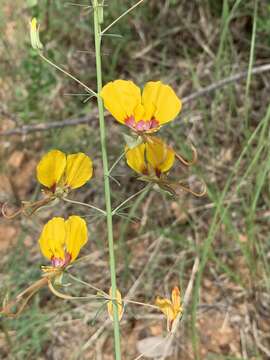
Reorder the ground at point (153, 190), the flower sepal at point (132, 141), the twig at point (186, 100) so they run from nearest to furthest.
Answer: the flower sepal at point (132, 141)
the ground at point (153, 190)
the twig at point (186, 100)

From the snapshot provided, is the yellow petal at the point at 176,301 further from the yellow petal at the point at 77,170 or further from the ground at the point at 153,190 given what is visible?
the ground at the point at 153,190

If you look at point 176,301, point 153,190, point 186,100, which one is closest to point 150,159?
point 176,301

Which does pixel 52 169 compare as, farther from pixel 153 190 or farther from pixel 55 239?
pixel 153 190

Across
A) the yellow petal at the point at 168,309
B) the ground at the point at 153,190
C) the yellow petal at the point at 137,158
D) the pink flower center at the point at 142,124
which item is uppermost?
the ground at the point at 153,190

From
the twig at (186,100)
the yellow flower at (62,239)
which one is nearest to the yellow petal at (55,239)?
the yellow flower at (62,239)

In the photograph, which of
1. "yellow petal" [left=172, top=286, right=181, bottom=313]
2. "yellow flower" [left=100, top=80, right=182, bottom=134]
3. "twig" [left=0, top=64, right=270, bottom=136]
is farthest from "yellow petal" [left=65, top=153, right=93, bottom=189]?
"twig" [left=0, top=64, right=270, bottom=136]

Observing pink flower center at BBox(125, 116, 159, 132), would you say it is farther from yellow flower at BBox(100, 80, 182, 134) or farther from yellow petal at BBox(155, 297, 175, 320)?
→ yellow petal at BBox(155, 297, 175, 320)

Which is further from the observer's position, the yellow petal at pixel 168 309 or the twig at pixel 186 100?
the twig at pixel 186 100

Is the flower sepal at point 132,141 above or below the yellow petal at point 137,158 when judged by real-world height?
below

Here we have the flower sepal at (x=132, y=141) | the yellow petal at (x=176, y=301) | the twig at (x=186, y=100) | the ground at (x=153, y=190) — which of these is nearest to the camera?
the flower sepal at (x=132, y=141)
